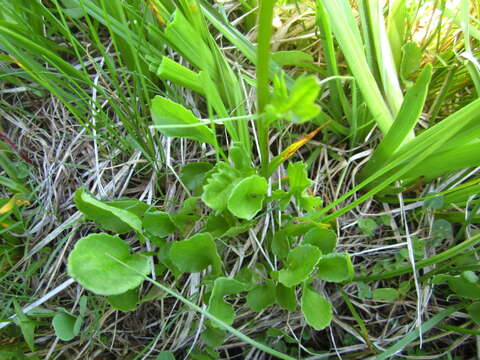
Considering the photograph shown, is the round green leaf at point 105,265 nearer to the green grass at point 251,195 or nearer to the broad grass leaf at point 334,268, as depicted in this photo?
the green grass at point 251,195

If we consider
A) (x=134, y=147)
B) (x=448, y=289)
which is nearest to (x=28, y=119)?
(x=134, y=147)

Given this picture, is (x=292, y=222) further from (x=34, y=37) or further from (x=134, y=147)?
(x=34, y=37)

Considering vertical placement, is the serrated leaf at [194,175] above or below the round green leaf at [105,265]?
above

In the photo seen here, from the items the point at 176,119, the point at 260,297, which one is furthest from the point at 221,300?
the point at 176,119

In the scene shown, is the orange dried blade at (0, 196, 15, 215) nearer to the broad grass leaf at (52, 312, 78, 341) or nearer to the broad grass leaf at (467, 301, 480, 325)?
the broad grass leaf at (52, 312, 78, 341)

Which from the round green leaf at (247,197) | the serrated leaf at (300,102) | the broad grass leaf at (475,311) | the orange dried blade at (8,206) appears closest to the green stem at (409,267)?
the broad grass leaf at (475,311)

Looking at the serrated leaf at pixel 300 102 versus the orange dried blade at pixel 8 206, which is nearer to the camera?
the serrated leaf at pixel 300 102
